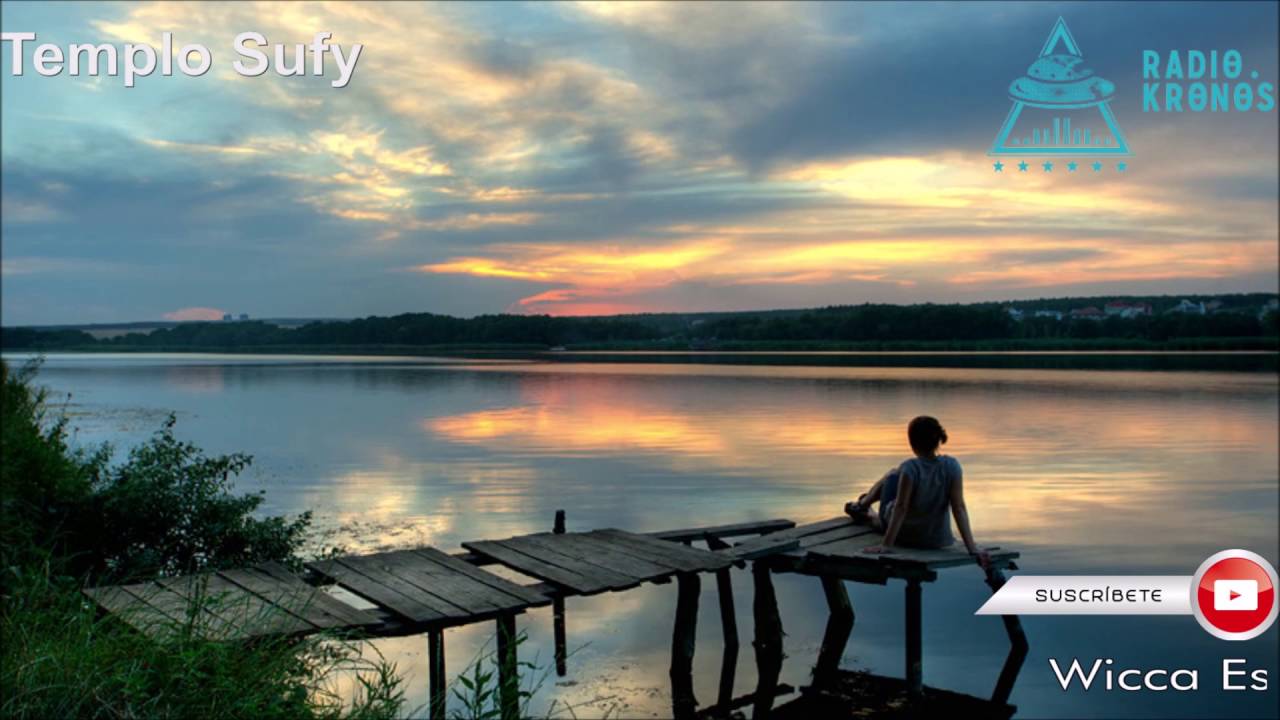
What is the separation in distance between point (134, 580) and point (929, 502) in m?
7.63

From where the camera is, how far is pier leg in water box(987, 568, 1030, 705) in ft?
33.9

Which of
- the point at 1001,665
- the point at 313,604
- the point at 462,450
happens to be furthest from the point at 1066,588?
the point at 462,450

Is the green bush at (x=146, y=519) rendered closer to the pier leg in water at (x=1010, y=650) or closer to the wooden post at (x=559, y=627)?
the wooden post at (x=559, y=627)

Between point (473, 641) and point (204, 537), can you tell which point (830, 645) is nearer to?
point (473, 641)

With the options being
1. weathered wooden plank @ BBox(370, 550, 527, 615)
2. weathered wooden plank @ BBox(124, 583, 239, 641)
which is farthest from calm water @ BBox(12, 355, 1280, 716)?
weathered wooden plank @ BBox(124, 583, 239, 641)

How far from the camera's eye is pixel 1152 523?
72.0 ft

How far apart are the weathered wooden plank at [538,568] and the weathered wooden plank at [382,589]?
45.5 inches

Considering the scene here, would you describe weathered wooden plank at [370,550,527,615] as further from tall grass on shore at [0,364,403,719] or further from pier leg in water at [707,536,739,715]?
pier leg in water at [707,536,739,715]

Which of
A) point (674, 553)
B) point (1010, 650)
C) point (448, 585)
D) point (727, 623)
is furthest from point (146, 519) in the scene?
point (1010, 650)

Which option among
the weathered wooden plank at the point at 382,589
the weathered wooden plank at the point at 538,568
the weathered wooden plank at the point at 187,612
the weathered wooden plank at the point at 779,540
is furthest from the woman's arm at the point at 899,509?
the weathered wooden plank at the point at 187,612

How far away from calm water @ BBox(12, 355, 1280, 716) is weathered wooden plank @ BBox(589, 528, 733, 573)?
59.9 inches

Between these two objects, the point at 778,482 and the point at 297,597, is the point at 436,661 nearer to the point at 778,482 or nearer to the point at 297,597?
the point at 297,597

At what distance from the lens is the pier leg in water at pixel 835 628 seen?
1170 centimetres

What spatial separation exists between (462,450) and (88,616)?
1100 inches
